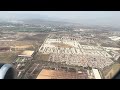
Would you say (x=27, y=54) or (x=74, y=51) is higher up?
(x=27, y=54)

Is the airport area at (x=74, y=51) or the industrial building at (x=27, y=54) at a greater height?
the industrial building at (x=27, y=54)

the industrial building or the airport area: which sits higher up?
the industrial building

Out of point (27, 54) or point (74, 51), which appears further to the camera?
point (74, 51)

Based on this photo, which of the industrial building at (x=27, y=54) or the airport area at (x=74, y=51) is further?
the airport area at (x=74, y=51)

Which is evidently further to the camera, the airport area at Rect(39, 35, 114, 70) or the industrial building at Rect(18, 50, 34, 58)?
the airport area at Rect(39, 35, 114, 70)
